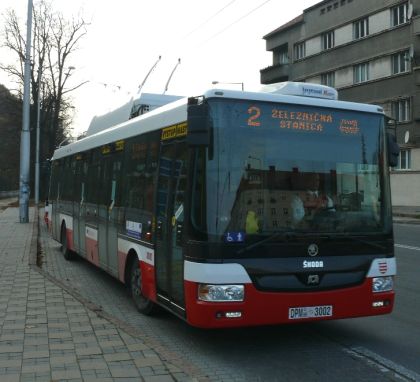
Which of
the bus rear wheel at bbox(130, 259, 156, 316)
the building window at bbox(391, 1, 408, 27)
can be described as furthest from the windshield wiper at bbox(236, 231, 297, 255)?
the building window at bbox(391, 1, 408, 27)

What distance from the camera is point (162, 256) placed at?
6.47m

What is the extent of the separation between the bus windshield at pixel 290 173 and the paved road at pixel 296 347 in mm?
1200

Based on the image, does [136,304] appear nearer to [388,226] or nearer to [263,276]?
[263,276]

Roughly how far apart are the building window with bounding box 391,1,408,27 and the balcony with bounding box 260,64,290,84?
1350 cm

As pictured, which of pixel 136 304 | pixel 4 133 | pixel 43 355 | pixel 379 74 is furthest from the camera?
pixel 4 133

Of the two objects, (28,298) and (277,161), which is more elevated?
(277,161)

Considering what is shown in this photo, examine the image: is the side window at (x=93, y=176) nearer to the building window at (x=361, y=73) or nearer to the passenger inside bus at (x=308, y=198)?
the passenger inside bus at (x=308, y=198)

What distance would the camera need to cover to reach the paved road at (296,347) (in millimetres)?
5148

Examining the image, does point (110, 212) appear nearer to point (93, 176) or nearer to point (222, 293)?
point (93, 176)

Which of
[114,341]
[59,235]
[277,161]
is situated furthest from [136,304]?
[59,235]

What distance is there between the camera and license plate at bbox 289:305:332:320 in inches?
220

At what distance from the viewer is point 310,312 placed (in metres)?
5.66

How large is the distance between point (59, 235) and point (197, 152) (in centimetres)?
936

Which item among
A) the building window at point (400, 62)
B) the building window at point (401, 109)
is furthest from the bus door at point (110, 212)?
the building window at point (400, 62)
